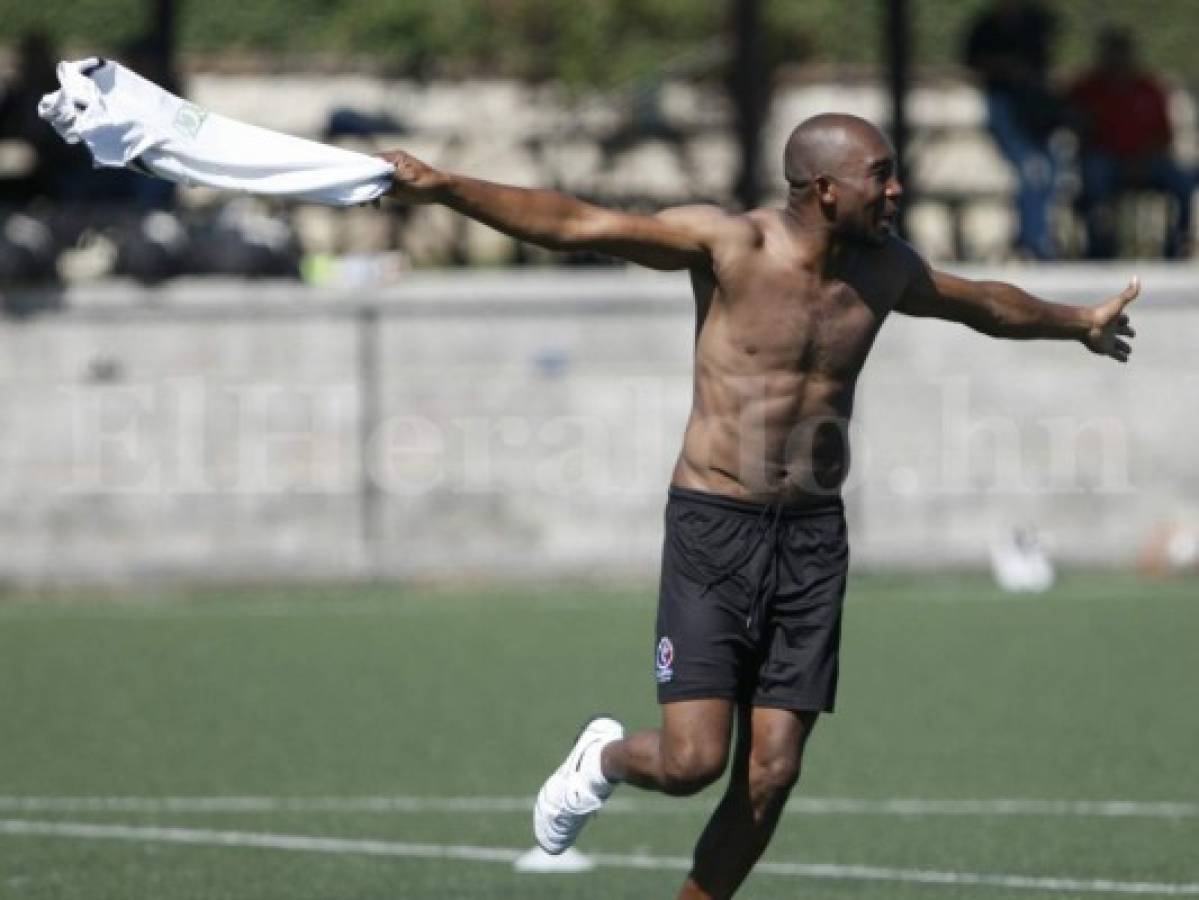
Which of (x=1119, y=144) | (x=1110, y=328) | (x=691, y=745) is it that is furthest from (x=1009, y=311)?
(x=1119, y=144)

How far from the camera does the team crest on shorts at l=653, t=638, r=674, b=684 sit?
7691mm

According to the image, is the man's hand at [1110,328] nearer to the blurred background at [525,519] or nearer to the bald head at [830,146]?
the bald head at [830,146]

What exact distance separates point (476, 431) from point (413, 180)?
11605 millimetres

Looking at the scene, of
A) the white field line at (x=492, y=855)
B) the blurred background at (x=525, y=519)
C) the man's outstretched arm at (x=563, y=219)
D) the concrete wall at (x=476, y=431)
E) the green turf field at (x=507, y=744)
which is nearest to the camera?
the man's outstretched arm at (x=563, y=219)

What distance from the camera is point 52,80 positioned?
20.5 meters

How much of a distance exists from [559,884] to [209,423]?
9.72 m

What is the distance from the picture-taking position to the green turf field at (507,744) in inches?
375

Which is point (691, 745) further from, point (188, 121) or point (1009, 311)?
point (188, 121)

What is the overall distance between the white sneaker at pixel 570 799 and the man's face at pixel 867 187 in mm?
1658

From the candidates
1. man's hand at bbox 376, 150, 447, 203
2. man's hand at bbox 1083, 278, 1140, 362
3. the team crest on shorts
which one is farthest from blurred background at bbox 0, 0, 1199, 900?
man's hand at bbox 376, 150, 447, 203

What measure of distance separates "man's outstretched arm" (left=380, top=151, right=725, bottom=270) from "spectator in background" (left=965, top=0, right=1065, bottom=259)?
548 inches

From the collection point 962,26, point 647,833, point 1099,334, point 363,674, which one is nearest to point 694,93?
point 962,26

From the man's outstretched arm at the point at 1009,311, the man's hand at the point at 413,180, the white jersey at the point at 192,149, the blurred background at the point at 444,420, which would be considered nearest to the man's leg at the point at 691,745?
the man's outstretched arm at the point at 1009,311

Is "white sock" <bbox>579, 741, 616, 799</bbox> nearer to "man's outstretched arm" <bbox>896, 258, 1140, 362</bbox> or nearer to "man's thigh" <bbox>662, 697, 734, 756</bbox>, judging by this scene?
"man's thigh" <bbox>662, 697, 734, 756</bbox>
